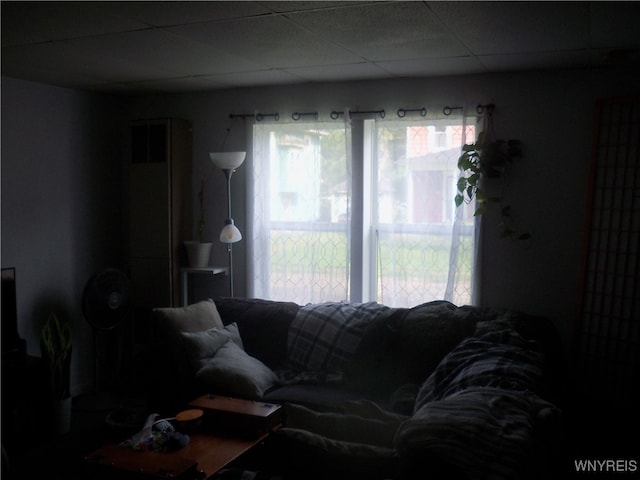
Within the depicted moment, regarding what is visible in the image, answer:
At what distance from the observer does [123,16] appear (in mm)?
2553

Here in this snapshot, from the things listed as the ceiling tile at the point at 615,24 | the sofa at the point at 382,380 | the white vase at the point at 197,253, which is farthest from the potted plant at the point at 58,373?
the ceiling tile at the point at 615,24

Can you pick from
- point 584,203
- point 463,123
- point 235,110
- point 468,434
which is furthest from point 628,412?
point 235,110

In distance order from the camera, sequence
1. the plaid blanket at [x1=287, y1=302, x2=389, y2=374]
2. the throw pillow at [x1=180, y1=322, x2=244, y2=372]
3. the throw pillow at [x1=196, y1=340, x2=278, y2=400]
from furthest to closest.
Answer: the plaid blanket at [x1=287, y1=302, x2=389, y2=374], the throw pillow at [x1=180, y1=322, x2=244, y2=372], the throw pillow at [x1=196, y1=340, x2=278, y2=400]

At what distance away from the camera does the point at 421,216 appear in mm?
4070

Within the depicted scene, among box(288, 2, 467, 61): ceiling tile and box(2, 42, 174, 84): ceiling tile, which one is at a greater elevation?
box(288, 2, 467, 61): ceiling tile

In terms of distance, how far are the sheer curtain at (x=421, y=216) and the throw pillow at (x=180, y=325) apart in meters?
1.29

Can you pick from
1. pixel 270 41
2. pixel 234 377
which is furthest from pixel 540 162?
pixel 234 377

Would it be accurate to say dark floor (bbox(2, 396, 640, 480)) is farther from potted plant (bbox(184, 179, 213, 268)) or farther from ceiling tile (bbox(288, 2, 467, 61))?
ceiling tile (bbox(288, 2, 467, 61))

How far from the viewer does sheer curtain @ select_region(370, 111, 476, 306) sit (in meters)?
→ 3.96

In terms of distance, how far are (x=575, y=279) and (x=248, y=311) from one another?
2.19 metres

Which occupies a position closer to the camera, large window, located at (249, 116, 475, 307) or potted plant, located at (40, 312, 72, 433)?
potted plant, located at (40, 312, 72, 433)

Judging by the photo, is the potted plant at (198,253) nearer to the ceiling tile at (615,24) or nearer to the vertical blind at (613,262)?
the vertical blind at (613,262)

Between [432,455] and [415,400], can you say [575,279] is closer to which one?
[415,400]

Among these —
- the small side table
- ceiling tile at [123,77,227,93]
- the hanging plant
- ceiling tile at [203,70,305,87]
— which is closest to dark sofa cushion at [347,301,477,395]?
the hanging plant
